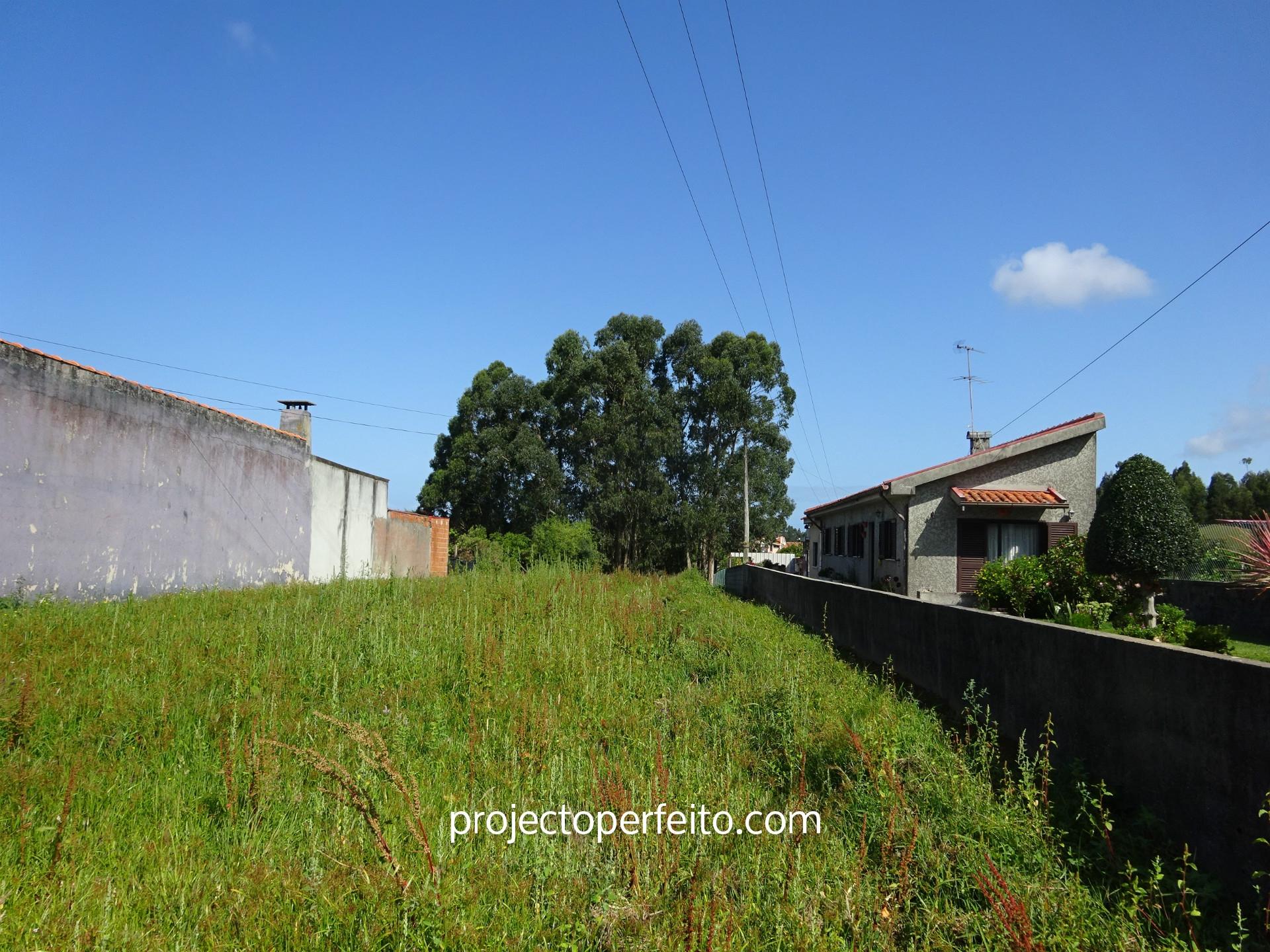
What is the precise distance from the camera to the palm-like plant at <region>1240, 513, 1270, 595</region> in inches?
319

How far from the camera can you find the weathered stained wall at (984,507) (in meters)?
19.6

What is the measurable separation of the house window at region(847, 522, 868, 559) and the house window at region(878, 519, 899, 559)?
1719 millimetres

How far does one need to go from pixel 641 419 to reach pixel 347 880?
3591 cm

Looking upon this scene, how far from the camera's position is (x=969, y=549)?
19734 millimetres

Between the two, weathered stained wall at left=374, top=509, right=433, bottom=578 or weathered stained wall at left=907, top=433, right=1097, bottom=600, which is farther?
weathered stained wall at left=374, top=509, right=433, bottom=578

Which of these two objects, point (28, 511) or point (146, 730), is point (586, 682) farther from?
point (28, 511)

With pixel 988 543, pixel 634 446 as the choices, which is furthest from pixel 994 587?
pixel 634 446

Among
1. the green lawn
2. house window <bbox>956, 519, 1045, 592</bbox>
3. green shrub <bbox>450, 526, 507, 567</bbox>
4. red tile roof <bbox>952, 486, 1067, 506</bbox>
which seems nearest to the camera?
the green lawn

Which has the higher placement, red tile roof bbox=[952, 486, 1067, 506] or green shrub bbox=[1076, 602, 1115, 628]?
red tile roof bbox=[952, 486, 1067, 506]

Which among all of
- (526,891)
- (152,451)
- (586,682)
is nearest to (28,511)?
(152,451)

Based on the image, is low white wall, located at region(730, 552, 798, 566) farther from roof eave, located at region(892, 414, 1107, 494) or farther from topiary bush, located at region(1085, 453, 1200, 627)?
topiary bush, located at region(1085, 453, 1200, 627)

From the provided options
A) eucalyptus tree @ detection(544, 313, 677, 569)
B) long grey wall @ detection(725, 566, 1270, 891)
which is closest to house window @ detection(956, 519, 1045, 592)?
long grey wall @ detection(725, 566, 1270, 891)

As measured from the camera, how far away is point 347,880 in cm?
345

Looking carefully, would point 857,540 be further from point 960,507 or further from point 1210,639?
point 1210,639
